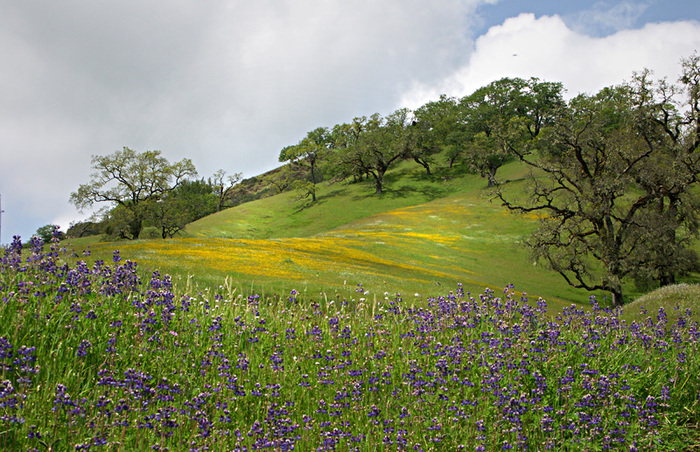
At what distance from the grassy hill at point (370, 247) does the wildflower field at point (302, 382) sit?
3.73m

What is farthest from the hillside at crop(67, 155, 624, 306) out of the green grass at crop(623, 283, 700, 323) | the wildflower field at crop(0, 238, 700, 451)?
the green grass at crop(623, 283, 700, 323)

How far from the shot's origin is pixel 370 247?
4959 centimetres

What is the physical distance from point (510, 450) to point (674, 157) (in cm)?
4118

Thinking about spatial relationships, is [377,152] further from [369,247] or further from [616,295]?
[616,295]

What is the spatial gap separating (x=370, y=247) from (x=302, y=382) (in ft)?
140

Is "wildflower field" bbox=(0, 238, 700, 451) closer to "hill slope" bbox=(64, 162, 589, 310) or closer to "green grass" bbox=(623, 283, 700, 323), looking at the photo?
"hill slope" bbox=(64, 162, 589, 310)

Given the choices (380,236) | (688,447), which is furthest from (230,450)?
(380,236)

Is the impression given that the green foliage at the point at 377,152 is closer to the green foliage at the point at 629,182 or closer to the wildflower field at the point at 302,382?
the green foliage at the point at 629,182

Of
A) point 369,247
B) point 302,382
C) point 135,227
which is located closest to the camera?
point 302,382

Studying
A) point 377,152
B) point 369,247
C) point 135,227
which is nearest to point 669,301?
point 369,247

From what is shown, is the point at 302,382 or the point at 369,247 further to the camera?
the point at 369,247

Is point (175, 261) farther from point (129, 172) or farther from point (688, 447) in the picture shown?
point (129, 172)

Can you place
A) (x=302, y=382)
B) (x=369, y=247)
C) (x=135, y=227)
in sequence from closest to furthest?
(x=302, y=382), (x=369, y=247), (x=135, y=227)

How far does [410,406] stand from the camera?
685cm
